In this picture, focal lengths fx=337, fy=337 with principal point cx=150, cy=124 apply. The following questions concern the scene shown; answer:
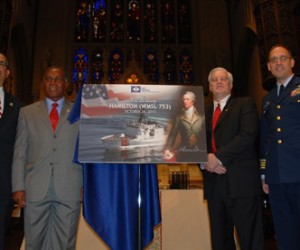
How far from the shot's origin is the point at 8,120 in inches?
98.4

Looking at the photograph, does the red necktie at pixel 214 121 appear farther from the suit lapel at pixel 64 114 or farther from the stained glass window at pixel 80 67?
the stained glass window at pixel 80 67

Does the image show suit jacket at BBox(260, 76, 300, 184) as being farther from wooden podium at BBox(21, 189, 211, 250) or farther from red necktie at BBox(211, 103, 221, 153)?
wooden podium at BBox(21, 189, 211, 250)

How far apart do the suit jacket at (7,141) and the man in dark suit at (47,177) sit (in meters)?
0.08

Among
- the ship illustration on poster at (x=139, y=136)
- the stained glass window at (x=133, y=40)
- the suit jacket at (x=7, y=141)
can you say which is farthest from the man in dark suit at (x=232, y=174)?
the stained glass window at (x=133, y=40)

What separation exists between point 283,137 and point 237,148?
0.35 metres

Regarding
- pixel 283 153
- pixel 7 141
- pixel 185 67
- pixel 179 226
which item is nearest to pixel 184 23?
pixel 185 67

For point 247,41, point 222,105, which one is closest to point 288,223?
point 222,105

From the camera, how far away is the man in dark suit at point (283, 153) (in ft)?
7.54

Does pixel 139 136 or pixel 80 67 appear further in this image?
pixel 80 67

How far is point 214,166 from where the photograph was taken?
2.31 metres

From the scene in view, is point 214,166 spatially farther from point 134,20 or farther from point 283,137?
point 134,20

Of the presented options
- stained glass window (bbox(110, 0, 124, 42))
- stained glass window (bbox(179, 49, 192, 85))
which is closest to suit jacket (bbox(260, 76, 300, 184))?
stained glass window (bbox(179, 49, 192, 85))

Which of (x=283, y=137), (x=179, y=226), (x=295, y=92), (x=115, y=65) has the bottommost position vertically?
(x=179, y=226)

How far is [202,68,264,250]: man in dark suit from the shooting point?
7.47ft
